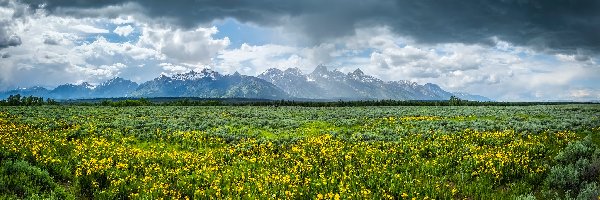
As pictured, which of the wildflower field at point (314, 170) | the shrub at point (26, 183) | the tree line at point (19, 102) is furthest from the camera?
the tree line at point (19, 102)

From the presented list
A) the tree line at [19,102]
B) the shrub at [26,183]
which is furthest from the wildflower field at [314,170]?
the tree line at [19,102]

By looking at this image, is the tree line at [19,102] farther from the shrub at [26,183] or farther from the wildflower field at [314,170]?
the shrub at [26,183]

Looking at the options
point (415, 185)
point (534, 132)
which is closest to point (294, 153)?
point (415, 185)

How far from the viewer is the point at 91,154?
16969 millimetres

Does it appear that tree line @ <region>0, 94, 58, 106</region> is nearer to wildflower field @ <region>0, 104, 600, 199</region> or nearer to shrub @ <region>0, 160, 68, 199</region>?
wildflower field @ <region>0, 104, 600, 199</region>

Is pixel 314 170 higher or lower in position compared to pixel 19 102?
lower

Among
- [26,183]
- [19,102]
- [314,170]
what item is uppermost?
[19,102]

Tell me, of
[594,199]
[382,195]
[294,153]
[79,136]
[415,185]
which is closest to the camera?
[594,199]

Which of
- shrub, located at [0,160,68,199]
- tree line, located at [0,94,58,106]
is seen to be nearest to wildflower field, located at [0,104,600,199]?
shrub, located at [0,160,68,199]

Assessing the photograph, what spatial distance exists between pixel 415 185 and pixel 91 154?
13.3 metres

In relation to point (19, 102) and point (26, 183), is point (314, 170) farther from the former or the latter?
point (19, 102)

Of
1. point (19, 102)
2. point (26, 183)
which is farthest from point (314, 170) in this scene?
point (19, 102)

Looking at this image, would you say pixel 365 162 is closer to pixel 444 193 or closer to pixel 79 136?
pixel 444 193

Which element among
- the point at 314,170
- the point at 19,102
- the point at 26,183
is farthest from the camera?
the point at 19,102
